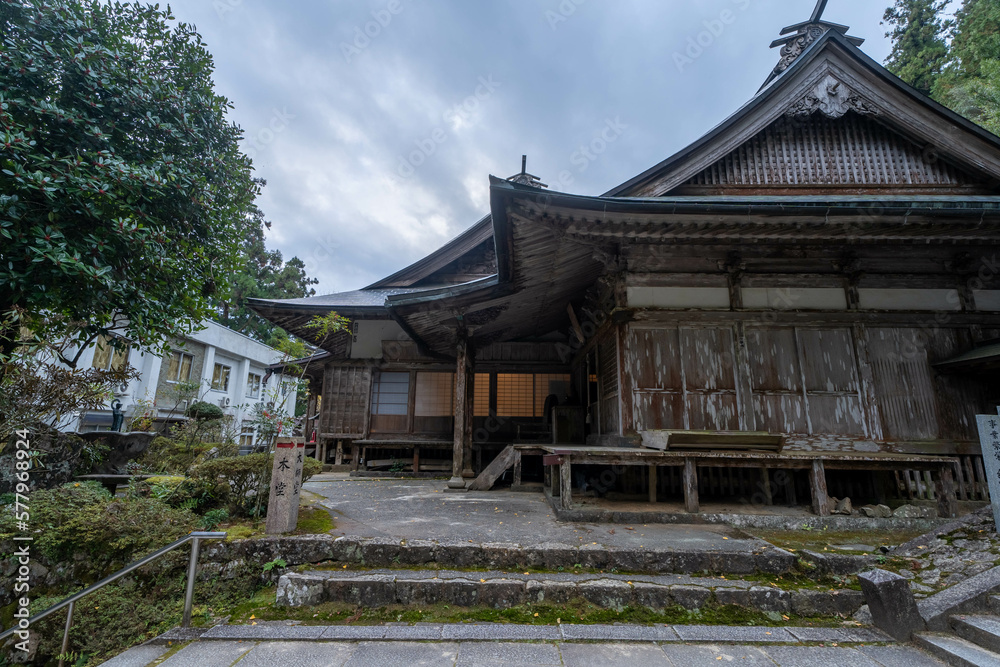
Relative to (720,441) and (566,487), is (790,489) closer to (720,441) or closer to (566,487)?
(720,441)

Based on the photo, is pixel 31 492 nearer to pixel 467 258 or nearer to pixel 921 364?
pixel 467 258

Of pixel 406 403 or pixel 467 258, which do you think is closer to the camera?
pixel 406 403

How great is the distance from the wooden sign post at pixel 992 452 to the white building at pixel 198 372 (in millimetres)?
15924

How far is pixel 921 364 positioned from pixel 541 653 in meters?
7.83

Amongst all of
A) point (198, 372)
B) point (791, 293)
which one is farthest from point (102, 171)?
point (198, 372)

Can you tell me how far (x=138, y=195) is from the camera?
16.9 feet

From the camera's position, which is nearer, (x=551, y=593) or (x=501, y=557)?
(x=551, y=593)

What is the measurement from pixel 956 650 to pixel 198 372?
88.8ft

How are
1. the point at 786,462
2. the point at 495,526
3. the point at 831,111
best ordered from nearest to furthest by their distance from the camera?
1. the point at 495,526
2. the point at 786,462
3. the point at 831,111

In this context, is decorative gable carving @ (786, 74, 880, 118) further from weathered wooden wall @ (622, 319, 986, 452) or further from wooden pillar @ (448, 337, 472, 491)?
wooden pillar @ (448, 337, 472, 491)

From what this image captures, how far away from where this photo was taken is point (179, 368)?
21469 millimetres

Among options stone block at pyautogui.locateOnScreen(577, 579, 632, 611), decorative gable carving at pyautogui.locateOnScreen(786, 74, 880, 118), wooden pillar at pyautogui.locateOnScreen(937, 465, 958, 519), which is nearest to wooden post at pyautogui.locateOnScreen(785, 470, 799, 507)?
wooden pillar at pyautogui.locateOnScreen(937, 465, 958, 519)

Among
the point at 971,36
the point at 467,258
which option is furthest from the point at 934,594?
the point at 971,36

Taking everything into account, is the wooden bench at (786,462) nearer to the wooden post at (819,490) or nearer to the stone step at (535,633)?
the wooden post at (819,490)
